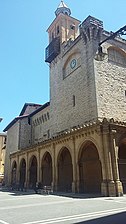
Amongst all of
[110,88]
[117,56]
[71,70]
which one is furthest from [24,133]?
[117,56]

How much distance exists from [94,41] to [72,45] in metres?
4.18

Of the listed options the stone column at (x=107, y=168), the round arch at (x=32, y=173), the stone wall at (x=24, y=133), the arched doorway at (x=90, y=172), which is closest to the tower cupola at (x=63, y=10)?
the stone wall at (x=24, y=133)

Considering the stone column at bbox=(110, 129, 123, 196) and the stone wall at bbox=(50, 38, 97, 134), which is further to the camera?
the stone wall at bbox=(50, 38, 97, 134)

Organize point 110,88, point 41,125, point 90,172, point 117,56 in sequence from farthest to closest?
point 41,125
point 117,56
point 110,88
point 90,172

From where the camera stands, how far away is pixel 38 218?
7867mm

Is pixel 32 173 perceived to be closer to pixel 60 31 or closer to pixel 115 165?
pixel 115 165

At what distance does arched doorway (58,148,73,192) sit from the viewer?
21.9 meters

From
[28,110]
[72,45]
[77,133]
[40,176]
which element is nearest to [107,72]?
[72,45]

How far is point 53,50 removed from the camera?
31766mm

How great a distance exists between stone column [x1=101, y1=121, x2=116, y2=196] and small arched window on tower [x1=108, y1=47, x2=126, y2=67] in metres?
11.2

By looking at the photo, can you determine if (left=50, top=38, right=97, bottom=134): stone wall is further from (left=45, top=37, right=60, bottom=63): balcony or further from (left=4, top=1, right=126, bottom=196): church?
(left=45, top=37, right=60, bottom=63): balcony

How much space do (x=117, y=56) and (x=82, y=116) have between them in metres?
8.27

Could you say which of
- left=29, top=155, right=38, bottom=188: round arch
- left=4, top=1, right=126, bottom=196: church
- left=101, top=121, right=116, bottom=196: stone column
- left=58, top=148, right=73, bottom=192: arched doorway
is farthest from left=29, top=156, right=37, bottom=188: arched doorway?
left=101, top=121, right=116, bottom=196: stone column

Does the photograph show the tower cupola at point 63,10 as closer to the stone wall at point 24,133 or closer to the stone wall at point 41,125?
the stone wall at point 41,125
